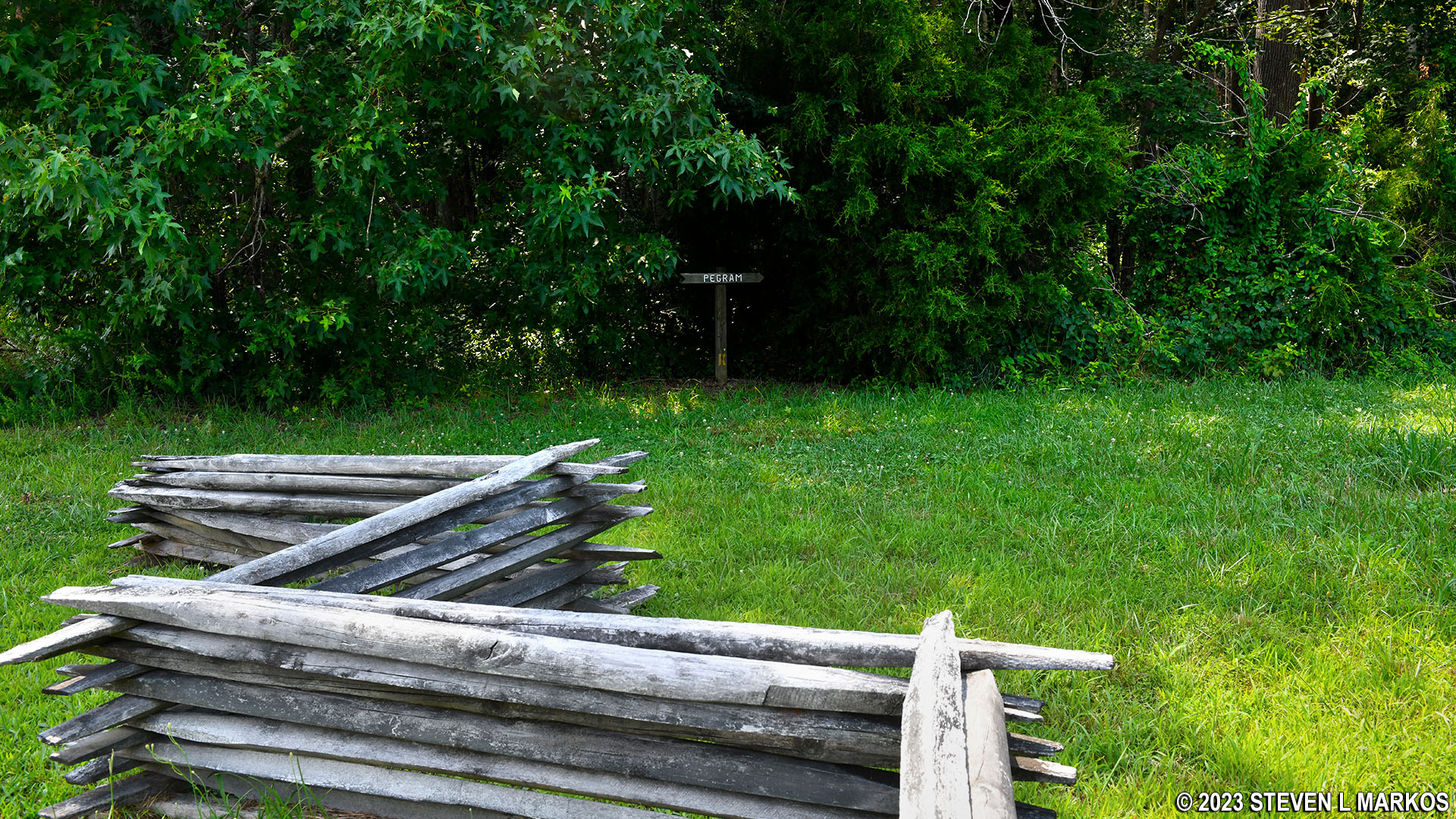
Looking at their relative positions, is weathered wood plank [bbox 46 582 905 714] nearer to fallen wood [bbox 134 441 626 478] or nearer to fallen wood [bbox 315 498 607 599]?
fallen wood [bbox 315 498 607 599]

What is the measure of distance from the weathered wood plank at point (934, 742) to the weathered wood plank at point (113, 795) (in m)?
2.65

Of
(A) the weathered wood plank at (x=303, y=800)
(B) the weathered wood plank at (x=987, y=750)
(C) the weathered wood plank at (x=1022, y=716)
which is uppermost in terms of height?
(B) the weathered wood plank at (x=987, y=750)

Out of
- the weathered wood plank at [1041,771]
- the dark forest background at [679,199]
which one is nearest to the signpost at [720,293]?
the dark forest background at [679,199]

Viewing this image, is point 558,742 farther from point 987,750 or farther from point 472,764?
point 987,750

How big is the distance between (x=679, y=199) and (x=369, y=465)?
17.7ft

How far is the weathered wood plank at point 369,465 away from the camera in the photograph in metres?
4.33

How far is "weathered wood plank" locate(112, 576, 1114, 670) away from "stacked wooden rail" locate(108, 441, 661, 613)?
0.86 metres

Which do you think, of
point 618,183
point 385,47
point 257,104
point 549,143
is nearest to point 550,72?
point 549,143

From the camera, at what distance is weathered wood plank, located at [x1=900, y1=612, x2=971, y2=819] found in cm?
193

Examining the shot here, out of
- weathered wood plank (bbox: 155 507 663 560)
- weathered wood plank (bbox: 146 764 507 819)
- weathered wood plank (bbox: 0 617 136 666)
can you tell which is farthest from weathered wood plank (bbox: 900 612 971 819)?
weathered wood plank (bbox: 0 617 136 666)

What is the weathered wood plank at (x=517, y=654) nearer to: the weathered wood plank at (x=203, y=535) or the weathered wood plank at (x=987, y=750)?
the weathered wood plank at (x=987, y=750)

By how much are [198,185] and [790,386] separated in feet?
21.5

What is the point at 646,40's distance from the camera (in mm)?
7996

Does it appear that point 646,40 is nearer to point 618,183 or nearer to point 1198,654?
point 618,183
